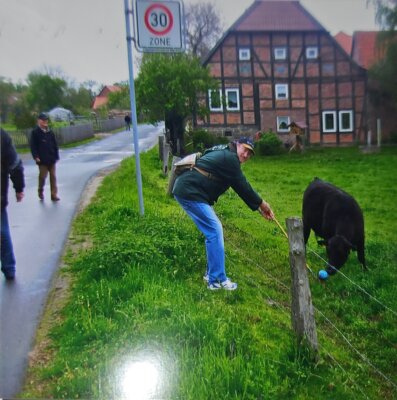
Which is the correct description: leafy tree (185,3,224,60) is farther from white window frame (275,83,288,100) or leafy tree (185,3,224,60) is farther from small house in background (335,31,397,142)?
small house in background (335,31,397,142)

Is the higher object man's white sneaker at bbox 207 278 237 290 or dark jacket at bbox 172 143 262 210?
dark jacket at bbox 172 143 262 210

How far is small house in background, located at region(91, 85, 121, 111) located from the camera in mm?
2098

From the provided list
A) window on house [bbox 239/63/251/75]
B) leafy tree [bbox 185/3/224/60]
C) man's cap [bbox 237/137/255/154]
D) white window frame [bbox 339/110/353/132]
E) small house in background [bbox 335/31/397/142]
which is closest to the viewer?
leafy tree [bbox 185/3/224/60]

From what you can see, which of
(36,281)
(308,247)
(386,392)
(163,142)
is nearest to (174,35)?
(163,142)

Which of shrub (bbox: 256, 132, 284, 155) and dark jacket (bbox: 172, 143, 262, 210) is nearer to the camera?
dark jacket (bbox: 172, 143, 262, 210)

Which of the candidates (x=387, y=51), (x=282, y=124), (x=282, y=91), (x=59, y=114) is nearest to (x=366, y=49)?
(x=387, y=51)

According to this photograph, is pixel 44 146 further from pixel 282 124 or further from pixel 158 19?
pixel 282 124

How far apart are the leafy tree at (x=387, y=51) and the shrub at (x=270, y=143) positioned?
2.19 ft

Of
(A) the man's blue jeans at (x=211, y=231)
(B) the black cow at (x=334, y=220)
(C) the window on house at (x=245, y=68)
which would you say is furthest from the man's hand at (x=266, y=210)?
(B) the black cow at (x=334, y=220)

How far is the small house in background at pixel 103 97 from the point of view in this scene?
2.10 metres

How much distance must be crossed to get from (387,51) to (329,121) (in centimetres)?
54

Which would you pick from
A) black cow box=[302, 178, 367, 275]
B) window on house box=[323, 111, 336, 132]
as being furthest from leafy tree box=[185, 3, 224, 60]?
black cow box=[302, 178, 367, 275]

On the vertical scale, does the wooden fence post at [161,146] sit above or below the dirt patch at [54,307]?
above

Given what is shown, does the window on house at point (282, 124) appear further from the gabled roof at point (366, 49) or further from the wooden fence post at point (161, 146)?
the wooden fence post at point (161, 146)
